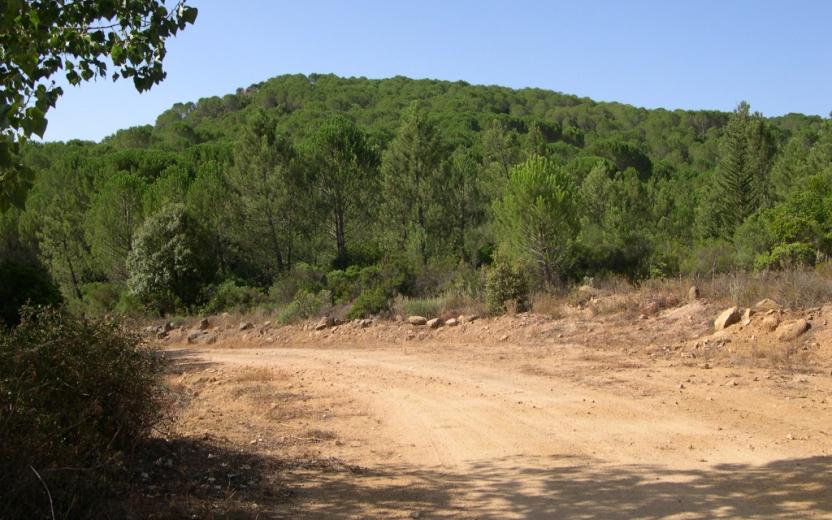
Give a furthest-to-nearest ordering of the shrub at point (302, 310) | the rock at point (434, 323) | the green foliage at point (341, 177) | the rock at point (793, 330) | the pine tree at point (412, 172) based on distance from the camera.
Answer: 1. the green foliage at point (341, 177)
2. the pine tree at point (412, 172)
3. the shrub at point (302, 310)
4. the rock at point (434, 323)
5. the rock at point (793, 330)

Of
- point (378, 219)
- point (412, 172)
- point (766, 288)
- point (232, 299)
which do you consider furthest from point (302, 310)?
point (378, 219)

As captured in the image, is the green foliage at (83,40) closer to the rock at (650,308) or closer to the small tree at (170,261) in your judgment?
the rock at (650,308)

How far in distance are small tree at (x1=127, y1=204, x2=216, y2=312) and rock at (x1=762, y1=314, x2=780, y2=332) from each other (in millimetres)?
23795

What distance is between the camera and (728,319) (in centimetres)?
1288

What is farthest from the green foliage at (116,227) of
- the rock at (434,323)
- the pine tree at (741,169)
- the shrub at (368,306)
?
the pine tree at (741,169)

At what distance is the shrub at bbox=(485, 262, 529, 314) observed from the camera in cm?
1767

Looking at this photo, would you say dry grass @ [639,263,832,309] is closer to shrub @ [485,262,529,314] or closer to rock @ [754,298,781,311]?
rock @ [754,298,781,311]

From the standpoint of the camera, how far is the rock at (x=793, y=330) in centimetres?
1180

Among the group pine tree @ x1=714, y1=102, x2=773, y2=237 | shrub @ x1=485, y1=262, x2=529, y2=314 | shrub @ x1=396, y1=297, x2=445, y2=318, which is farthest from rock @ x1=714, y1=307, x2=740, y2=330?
pine tree @ x1=714, y1=102, x2=773, y2=237

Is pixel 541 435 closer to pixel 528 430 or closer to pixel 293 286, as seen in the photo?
pixel 528 430

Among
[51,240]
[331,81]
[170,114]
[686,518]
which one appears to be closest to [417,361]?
[686,518]

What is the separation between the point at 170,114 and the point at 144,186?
210 feet

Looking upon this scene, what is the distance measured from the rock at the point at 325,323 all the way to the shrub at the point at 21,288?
674 cm

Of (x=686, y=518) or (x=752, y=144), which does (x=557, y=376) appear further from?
(x=752, y=144)
